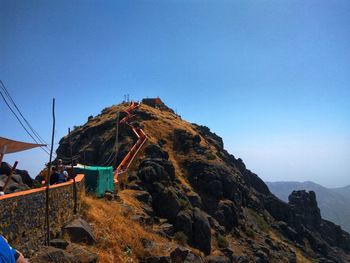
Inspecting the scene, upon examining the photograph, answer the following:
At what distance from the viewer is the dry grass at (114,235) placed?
14.7 m

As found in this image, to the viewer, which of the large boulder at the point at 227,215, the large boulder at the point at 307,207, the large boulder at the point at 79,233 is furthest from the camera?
the large boulder at the point at 307,207

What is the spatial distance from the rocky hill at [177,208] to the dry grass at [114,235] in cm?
4

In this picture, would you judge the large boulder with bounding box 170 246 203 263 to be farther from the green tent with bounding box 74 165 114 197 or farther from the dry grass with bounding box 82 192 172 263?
the green tent with bounding box 74 165 114 197

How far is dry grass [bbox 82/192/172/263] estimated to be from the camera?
14664 mm

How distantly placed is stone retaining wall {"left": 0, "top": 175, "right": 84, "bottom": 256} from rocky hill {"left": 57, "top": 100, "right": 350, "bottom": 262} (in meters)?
2.04

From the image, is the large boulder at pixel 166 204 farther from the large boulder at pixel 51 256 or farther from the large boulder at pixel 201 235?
the large boulder at pixel 51 256

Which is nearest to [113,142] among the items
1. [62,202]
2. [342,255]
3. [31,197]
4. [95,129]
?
[95,129]

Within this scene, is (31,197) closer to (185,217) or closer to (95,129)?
(185,217)

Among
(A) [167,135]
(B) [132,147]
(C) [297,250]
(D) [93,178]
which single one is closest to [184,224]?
(D) [93,178]

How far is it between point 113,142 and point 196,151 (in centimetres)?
1019

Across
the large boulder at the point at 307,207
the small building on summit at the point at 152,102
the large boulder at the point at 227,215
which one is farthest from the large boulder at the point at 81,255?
the large boulder at the point at 307,207

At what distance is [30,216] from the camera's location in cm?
1105

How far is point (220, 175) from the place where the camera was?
4247 cm

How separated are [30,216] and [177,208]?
19.2m
